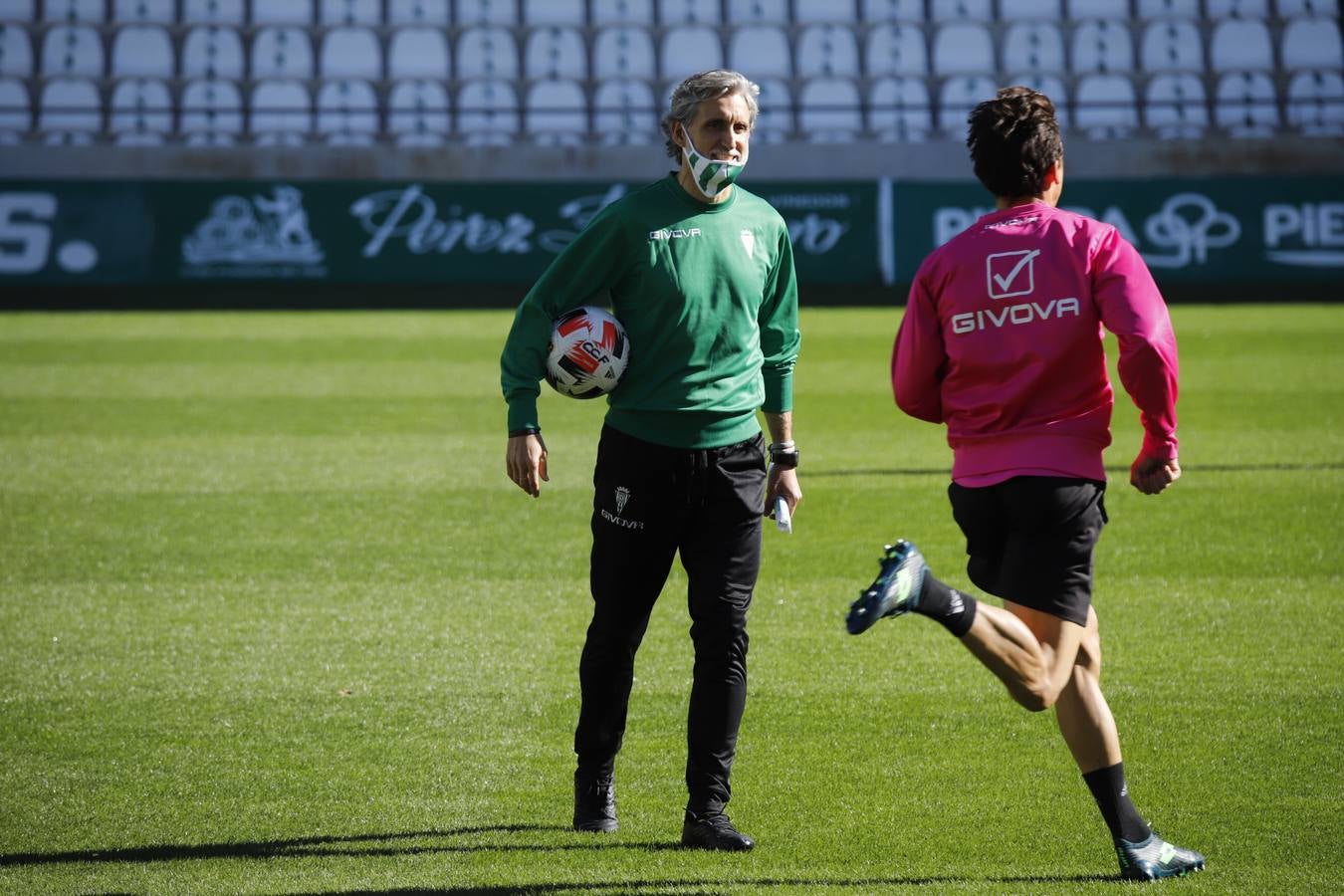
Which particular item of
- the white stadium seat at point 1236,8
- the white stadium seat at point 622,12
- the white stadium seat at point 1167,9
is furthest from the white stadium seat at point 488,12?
the white stadium seat at point 1236,8

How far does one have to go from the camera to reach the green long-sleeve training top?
413 cm

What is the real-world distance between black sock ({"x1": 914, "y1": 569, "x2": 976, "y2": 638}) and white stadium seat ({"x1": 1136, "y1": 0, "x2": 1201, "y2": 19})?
3355cm

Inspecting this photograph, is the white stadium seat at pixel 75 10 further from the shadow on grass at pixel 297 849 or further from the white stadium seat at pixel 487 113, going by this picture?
the shadow on grass at pixel 297 849

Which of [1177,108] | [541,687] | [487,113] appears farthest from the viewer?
[487,113]

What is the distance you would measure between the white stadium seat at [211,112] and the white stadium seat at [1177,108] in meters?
18.4

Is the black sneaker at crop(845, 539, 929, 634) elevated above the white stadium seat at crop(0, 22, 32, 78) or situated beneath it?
situated beneath

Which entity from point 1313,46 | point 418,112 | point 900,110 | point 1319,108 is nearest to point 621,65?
point 418,112

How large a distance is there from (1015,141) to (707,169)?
809 mm

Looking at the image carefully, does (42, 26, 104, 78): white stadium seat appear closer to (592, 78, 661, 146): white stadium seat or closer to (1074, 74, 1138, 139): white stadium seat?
(592, 78, 661, 146): white stadium seat

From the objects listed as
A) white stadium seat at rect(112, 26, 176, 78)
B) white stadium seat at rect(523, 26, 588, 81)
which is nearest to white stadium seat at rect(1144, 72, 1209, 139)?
white stadium seat at rect(523, 26, 588, 81)

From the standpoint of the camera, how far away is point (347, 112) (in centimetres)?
3147

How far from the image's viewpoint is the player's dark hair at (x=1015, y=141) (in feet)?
12.2

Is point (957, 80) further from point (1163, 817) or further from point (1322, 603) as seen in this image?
point (1163, 817)

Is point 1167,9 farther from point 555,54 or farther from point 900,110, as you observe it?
point 555,54
